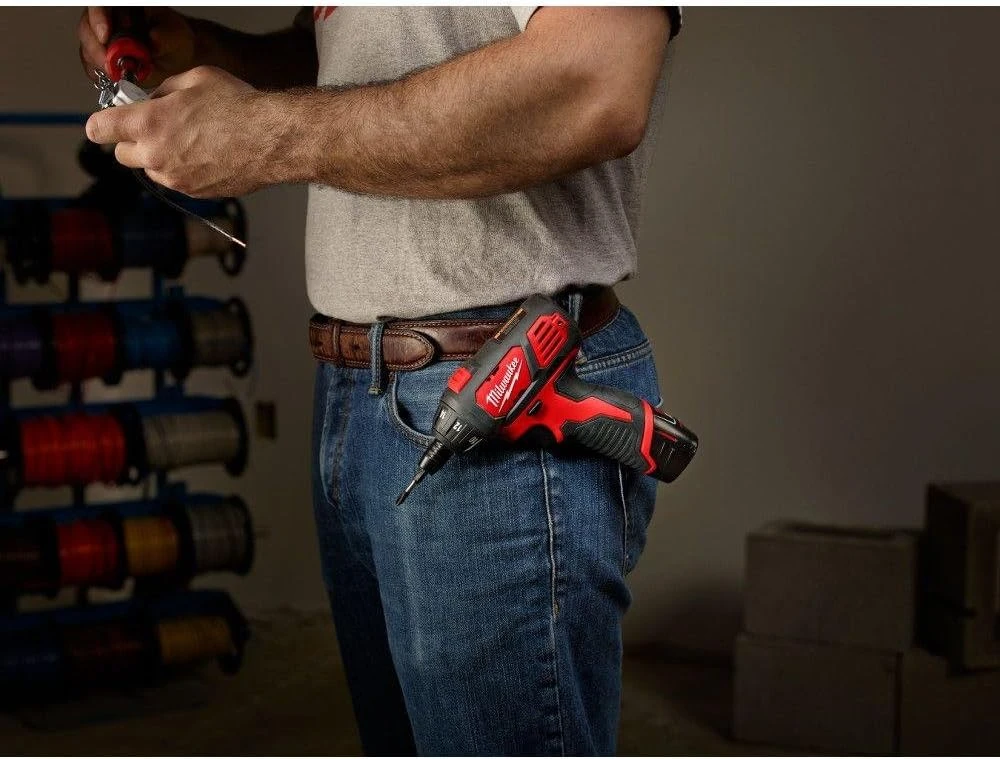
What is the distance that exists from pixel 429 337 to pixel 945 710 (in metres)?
2.71

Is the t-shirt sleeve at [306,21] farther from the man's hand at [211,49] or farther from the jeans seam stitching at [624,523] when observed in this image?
the jeans seam stitching at [624,523]

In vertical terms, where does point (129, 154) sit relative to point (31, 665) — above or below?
above

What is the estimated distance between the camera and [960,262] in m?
3.66

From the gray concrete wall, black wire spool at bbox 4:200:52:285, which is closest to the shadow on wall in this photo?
the gray concrete wall

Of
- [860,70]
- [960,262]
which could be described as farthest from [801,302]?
[860,70]

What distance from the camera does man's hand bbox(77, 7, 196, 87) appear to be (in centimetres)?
129

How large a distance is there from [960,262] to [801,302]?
0.49m

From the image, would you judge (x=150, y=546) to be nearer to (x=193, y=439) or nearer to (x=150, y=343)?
(x=193, y=439)

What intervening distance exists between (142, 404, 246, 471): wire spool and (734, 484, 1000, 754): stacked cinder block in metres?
1.57

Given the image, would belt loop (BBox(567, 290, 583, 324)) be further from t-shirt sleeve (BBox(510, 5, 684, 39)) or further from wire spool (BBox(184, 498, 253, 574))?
wire spool (BBox(184, 498, 253, 574))

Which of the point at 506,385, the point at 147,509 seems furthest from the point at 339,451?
the point at 147,509

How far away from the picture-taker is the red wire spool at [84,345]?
3.40 metres

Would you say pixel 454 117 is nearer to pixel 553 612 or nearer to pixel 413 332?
pixel 413 332

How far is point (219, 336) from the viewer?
11.8ft
